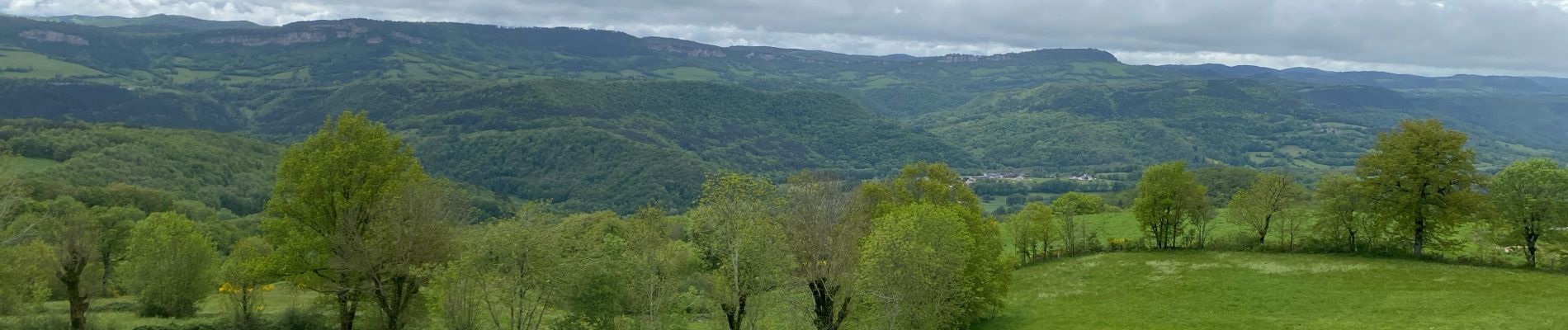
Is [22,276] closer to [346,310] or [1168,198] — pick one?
[346,310]

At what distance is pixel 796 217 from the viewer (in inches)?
1277

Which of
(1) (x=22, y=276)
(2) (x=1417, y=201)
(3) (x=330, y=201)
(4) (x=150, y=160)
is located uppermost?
(3) (x=330, y=201)

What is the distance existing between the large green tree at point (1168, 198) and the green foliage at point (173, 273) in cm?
5706

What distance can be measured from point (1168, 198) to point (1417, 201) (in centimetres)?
1420

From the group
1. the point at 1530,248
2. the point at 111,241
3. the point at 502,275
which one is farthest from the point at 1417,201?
the point at 111,241

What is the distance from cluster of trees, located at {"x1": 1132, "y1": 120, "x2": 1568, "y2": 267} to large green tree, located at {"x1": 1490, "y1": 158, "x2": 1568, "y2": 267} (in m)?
0.04

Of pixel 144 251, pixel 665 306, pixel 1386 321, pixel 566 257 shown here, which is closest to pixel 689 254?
pixel 665 306

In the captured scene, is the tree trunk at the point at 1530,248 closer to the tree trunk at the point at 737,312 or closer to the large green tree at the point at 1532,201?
the large green tree at the point at 1532,201

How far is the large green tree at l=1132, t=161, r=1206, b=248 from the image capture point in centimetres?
5559

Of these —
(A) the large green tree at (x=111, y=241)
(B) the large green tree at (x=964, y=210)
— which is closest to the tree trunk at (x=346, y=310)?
(B) the large green tree at (x=964, y=210)

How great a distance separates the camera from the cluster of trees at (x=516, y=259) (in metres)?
24.6

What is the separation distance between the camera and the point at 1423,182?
4400 cm

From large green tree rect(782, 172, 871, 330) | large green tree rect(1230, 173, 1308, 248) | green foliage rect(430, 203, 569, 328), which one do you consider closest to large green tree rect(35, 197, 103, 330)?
green foliage rect(430, 203, 569, 328)

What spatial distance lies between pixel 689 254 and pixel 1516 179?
4516cm
